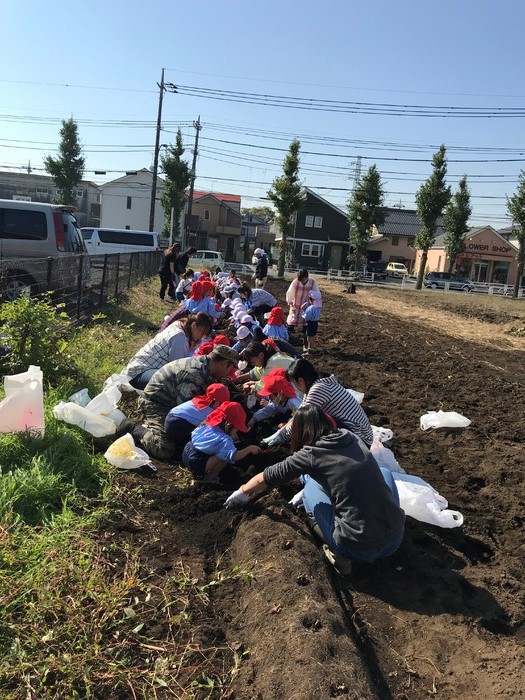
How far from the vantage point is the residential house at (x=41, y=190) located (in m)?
57.5

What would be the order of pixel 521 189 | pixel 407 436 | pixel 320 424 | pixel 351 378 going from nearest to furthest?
pixel 320 424, pixel 407 436, pixel 351 378, pixel 521 189

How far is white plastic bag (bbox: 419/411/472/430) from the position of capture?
6086mm

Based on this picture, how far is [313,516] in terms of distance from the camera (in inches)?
144

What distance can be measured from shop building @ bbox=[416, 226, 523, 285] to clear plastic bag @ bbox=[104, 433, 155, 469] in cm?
5224

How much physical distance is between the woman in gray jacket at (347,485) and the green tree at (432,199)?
36.6 m

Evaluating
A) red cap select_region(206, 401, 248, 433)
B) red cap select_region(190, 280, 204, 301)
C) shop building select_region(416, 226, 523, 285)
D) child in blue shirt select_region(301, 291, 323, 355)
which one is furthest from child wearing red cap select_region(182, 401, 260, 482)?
shop building select_region(416, 226, 523, 285)

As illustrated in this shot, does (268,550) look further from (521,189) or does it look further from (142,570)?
(521,189)

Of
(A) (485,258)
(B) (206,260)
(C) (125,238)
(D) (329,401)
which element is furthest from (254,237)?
(D) (329,401)

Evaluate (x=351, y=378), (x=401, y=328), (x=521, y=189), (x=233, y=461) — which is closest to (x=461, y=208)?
(x=521, y=189)

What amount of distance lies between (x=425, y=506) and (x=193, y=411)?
1838 millimetres

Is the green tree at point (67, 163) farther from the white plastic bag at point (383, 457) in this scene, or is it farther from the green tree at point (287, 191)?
the white plastic bag at point (383, 457)

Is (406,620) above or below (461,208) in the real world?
below

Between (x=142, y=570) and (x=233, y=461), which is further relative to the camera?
(x=233, y=461)

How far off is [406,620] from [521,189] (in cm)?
3671
